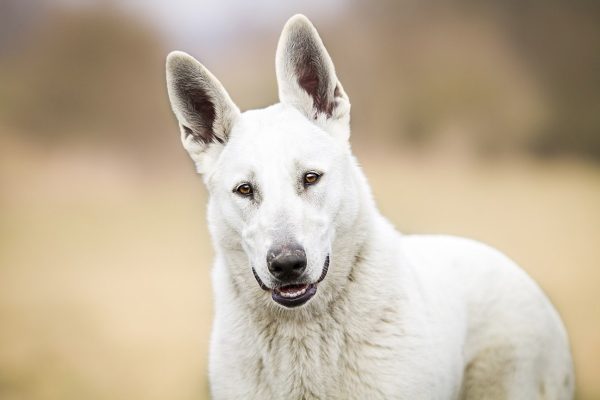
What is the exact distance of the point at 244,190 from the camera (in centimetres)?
376

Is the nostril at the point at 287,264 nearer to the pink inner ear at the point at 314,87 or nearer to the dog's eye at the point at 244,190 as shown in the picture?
the dog's eye at the point at 244,190

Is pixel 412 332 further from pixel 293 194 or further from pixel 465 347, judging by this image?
pixel 293 194

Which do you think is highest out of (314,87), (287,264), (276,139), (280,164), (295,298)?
(314,87)

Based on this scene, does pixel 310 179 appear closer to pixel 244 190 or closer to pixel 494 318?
pixel 244 190

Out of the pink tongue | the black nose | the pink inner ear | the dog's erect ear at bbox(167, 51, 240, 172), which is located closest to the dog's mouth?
the pink tongue

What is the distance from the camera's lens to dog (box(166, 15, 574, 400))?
3652 mm

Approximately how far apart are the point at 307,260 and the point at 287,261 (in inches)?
4.0

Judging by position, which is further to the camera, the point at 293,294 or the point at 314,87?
the point at 314,87

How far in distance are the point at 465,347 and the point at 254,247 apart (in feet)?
4.92

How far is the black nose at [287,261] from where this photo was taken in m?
3.41

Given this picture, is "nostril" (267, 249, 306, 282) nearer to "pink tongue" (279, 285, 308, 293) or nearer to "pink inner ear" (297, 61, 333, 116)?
"pink tongue" (279, 285, 308, 293)

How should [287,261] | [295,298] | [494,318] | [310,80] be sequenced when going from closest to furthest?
A: [287,261] < [295,298] < [310,80] < [494,318]

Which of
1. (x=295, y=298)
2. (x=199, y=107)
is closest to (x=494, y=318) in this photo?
(x=295, y=298)

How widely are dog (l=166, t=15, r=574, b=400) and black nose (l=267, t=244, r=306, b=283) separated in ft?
0.06
